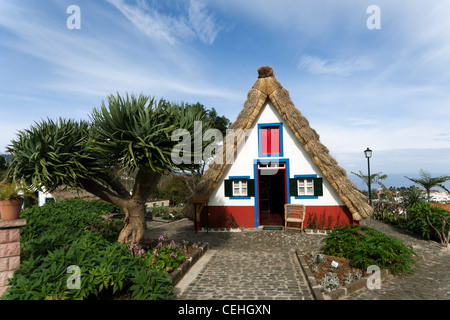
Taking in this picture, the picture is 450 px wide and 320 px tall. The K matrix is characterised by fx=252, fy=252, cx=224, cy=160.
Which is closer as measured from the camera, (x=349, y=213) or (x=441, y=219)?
(x=441, y=219)

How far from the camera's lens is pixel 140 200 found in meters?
6.88

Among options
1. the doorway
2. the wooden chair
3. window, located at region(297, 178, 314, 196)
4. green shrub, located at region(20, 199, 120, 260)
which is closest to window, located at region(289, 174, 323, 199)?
window, located at region(297, 178, 314, 196)

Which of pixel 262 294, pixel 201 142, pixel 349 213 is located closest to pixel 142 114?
pixel 201 142

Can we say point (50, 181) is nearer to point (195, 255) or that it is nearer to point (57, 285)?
point (57, 285)

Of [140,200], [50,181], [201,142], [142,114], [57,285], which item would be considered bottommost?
[57,285]

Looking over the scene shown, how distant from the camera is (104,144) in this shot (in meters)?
5.58

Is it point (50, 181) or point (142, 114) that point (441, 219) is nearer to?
point (142, 114)

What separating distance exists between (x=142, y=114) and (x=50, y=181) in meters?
2.54

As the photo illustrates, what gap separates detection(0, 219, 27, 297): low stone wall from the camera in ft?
13.0

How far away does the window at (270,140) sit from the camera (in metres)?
11.2

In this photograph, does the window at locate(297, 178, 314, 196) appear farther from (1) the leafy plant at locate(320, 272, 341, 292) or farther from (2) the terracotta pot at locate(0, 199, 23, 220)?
(2) the terracotta pot at locate(0, 199, 23, 220)
